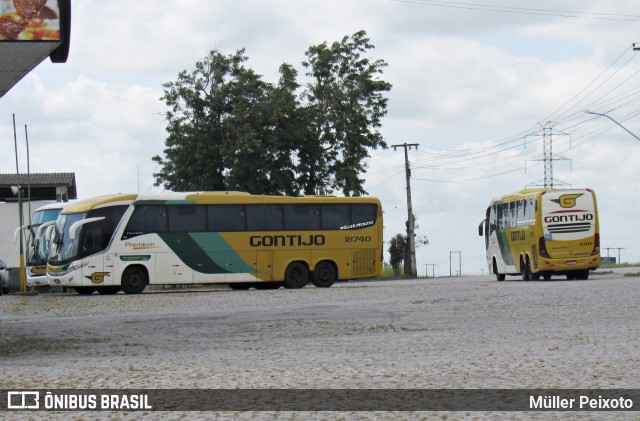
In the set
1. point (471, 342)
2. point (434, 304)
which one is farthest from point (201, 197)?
point (471, 342)

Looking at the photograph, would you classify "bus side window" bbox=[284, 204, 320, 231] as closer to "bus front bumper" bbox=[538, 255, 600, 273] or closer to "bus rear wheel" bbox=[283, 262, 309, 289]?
"bus rear wheel" bbox=[283, 262, 309, 289]

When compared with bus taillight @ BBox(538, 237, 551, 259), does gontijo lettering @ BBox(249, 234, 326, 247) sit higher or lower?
higher

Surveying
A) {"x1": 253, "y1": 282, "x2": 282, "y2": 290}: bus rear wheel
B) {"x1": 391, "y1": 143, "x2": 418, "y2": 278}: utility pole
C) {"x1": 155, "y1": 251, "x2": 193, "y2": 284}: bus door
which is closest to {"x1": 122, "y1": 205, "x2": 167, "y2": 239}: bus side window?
{"x1": 155, "y1": 251, "x2": 193, "y2": 284}: bus door

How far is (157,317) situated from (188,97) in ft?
128

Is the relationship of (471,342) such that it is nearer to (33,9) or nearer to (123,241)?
(33,9)

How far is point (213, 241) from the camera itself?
3894cm

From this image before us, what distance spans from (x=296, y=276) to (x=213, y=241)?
3.21 m

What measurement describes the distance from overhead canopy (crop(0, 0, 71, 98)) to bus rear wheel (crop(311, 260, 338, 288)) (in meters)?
21.3

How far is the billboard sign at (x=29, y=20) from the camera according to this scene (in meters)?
18.5

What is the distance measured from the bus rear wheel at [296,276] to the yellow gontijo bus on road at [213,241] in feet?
0.11

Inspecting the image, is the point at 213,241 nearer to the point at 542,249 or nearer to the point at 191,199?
the point at 191,199

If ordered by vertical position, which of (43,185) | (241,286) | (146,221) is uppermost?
(43,185)

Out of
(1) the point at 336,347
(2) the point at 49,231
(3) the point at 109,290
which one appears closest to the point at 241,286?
(3) the point at 109,290

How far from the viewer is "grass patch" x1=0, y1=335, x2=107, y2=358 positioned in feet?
51.2
